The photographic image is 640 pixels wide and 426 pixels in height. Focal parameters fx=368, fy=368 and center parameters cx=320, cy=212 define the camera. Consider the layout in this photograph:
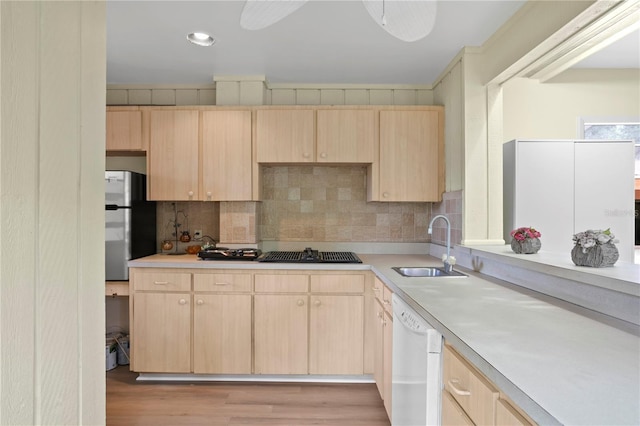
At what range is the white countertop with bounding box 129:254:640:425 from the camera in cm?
77

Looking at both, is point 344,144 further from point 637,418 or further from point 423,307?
point 637,418

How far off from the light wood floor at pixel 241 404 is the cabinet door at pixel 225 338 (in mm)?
147

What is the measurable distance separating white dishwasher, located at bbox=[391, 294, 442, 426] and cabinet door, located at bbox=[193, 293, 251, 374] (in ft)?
3.98

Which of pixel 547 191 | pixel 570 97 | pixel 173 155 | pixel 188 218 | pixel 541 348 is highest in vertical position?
pixel 570 97

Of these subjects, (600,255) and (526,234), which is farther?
(526,234)

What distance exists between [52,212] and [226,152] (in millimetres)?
2288

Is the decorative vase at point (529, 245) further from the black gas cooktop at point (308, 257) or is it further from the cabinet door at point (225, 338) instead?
the cabinet door at point (225, 338)

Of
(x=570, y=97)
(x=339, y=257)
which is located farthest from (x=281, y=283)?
(x=570, y=97)

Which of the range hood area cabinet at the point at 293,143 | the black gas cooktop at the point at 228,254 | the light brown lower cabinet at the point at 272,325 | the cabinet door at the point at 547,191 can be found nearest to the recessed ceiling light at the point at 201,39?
the range hood area cabinet at the point at 293,143

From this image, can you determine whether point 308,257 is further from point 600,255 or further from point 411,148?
point 600,255

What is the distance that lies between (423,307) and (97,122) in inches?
51.6

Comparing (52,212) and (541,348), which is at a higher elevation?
(52,212)

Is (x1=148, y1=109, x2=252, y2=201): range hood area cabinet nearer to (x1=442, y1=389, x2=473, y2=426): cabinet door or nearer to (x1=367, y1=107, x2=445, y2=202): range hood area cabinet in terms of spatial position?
(x1=367, y1=107, x2=445, y2=202): range hood area cabinet

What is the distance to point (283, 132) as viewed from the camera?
3.10 meters
